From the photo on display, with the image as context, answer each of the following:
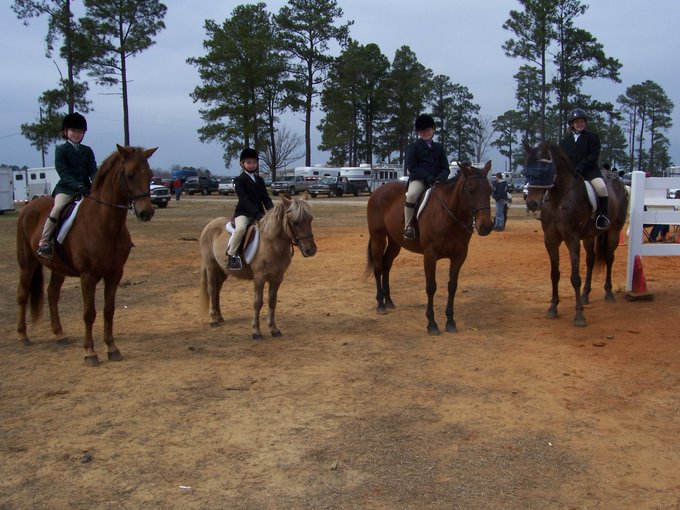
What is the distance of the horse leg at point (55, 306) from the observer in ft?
24.2

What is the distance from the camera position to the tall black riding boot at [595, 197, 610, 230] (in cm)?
859

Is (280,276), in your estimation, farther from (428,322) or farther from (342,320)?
(428,322)

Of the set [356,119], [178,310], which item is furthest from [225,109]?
[178,310]

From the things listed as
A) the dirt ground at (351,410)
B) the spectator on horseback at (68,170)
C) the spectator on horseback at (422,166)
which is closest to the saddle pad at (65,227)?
the spectator on horseback at (68,170)

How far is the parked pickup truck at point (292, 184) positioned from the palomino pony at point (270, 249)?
4190cm

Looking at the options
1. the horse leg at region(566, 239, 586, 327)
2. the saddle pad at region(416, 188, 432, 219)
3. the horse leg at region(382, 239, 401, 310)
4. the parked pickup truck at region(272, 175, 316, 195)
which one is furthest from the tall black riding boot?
the parked pickup truck at region(272, 175, 316, 195)

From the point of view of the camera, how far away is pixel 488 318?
8.48 metres

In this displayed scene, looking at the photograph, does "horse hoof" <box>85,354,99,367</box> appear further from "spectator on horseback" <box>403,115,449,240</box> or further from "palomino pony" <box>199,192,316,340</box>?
"spectator on horseback" <box>403,115,449,240</box>

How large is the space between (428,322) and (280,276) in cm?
206

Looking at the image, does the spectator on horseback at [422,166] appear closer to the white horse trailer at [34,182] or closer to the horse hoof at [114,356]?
the horse hoof at [114,356]

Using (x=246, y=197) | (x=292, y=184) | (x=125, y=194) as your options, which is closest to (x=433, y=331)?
(x=246, y=197)

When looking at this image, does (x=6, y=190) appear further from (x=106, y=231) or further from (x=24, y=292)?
(x=106, y=231)

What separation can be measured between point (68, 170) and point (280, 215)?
2.56 metres

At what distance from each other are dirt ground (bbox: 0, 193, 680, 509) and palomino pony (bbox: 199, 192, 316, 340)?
461mm
